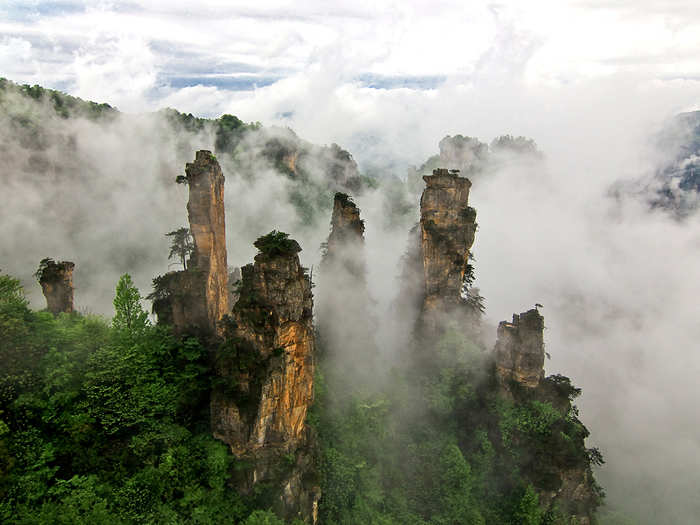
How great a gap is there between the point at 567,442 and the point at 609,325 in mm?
73021

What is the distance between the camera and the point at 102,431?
83.3ft

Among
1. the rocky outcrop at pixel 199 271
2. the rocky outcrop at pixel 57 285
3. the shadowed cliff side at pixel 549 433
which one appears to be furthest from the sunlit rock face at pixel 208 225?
the shadowed cliff side at pixel 549 433

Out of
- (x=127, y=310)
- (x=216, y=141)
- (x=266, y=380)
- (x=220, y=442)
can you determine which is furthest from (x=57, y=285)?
(x=216, y=141)

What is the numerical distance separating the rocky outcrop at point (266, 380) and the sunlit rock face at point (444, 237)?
21.3 m

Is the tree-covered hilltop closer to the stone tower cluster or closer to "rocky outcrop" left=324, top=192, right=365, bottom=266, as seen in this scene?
"rocky outcrop" left=324, top=192, right=365, bottom=266

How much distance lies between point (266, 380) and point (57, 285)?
2259 centimetres

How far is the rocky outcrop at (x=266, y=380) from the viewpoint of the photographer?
90.1ft

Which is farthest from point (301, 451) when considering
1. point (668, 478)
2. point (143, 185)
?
point (143, 185)

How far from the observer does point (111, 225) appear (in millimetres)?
78938

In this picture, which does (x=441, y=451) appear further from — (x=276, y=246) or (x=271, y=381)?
(x=276, y=246)

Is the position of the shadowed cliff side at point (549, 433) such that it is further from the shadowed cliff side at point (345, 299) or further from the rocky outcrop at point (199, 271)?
the rocky outcrop at point (199, 271)

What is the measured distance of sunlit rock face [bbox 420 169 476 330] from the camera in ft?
147

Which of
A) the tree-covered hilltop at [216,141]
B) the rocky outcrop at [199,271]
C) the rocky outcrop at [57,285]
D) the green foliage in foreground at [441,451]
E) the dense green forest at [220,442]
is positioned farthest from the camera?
the tree-covered hilltop at [216,141]

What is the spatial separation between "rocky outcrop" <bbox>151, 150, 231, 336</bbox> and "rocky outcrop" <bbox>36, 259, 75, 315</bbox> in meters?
7.13
